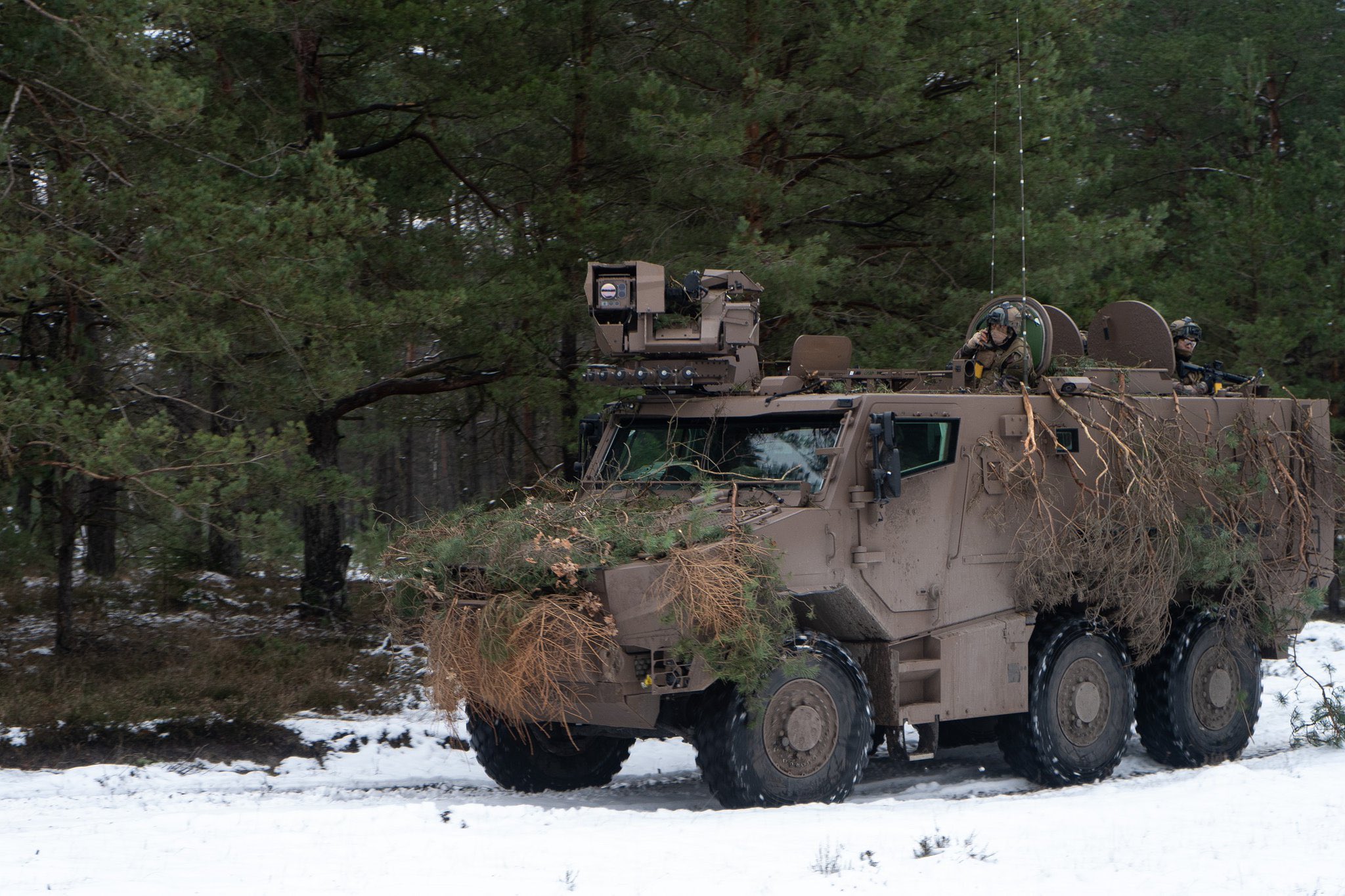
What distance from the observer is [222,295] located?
10516 mm

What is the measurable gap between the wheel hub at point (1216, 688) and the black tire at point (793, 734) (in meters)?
3.15

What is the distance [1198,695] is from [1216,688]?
22cm

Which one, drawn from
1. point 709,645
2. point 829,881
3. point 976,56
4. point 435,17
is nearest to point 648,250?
point 435,17

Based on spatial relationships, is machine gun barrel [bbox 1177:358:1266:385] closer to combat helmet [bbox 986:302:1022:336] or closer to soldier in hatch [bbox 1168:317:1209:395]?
soldier in hatch [bbox 1168:317:1209:395]

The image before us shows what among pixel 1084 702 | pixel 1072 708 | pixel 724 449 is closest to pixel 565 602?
pixel 724 449

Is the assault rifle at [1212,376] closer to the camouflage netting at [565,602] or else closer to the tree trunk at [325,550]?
the camouflage netting at [565,602]

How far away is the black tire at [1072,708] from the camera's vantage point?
28.4 ft

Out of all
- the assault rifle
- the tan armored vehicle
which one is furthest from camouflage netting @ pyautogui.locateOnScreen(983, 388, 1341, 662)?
the assault rifle

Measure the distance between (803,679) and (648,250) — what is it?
684 cm

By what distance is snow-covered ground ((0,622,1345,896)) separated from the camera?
5750mm

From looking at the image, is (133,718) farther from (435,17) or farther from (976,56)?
(976,56)

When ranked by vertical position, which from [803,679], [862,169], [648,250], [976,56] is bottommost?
[803,679]

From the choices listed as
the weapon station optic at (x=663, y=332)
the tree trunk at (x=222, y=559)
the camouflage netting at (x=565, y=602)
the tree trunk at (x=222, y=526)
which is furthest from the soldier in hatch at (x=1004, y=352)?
the tree trunk at (x=222, y=559)

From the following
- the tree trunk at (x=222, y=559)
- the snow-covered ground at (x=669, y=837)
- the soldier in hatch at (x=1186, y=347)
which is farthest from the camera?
the tree trunk at (x=222, y=559)
